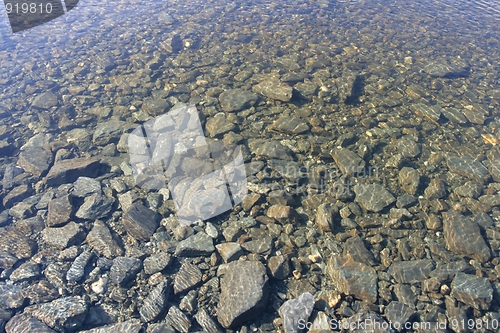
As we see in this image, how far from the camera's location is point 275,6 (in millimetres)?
11305

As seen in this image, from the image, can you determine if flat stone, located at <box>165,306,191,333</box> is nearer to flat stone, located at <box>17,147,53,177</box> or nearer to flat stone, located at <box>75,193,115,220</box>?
flat stone, located at <box>75,193,115,220</box>

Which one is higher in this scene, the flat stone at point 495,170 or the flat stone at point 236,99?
the flat stone at point 236,99

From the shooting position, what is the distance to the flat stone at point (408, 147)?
6.03 meters

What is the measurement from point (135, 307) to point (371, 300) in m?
2.85

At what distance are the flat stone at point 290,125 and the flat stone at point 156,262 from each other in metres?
3.31

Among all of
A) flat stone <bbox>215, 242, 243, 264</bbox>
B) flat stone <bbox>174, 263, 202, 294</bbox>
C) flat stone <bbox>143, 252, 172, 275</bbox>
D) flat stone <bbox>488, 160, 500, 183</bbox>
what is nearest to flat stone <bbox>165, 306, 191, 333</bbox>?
flat stone <bbox>174, 263, 202, 294</bbox>

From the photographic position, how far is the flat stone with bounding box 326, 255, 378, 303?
400 centimetres

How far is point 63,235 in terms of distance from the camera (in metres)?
4.74

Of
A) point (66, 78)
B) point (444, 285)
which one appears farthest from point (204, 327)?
point (66, 78)

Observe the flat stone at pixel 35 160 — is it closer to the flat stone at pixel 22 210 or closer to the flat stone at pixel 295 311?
the flat stone at pixel 22 210

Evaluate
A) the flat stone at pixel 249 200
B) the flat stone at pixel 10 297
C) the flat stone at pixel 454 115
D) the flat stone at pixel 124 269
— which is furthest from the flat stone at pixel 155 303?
the flat stone at pixel 454 115

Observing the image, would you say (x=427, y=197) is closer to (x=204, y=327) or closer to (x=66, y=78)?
(x=204, y=327)

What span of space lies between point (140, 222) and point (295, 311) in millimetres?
2557

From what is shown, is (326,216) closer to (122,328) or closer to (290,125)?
(290,125)
